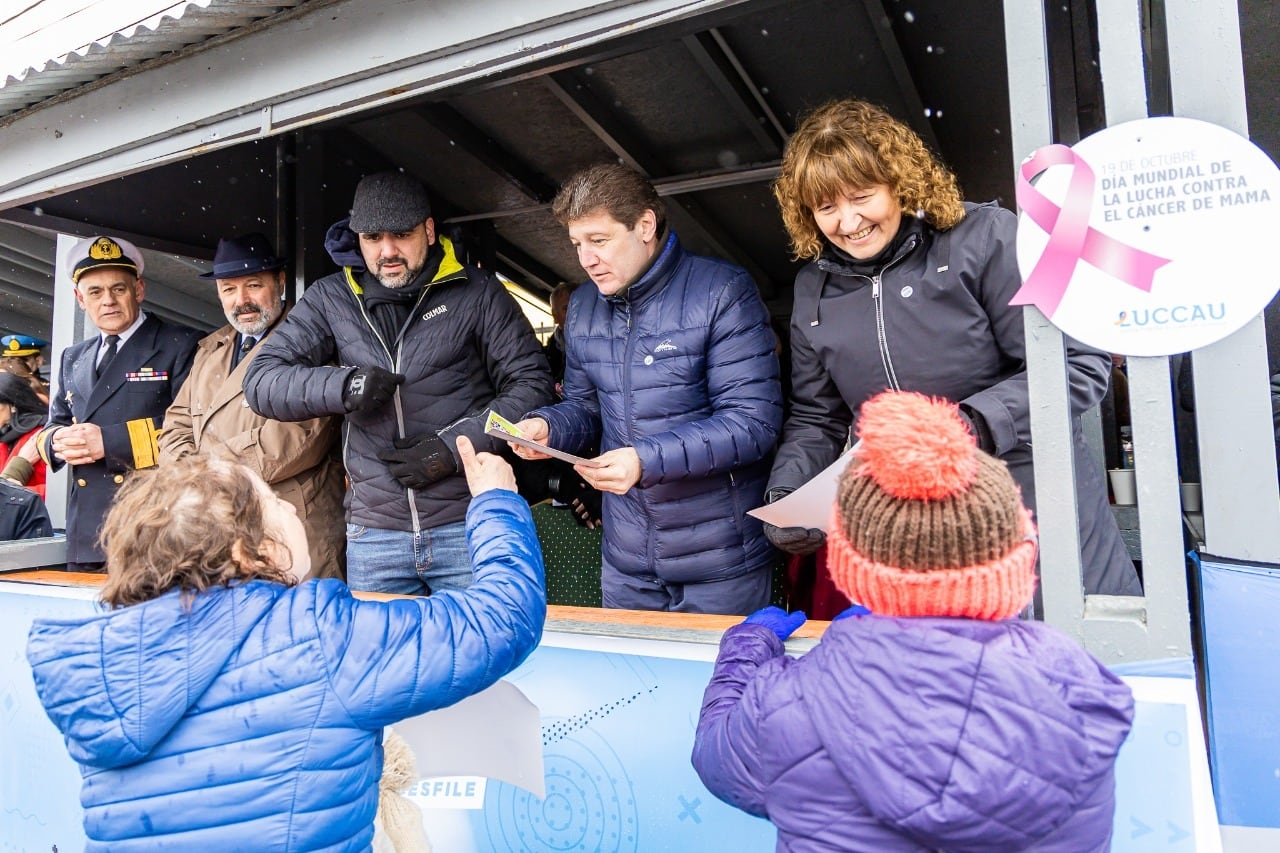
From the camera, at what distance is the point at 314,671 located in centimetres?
141

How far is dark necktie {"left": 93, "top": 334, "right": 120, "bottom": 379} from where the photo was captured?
3926mm

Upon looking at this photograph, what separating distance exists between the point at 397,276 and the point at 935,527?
2.36 m

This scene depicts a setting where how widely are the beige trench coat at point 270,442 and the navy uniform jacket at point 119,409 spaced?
213 millimetres

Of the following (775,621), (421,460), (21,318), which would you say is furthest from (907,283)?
(21,318)

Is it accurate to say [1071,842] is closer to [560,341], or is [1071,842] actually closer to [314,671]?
[314,671]

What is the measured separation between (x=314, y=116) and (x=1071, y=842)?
2589 mm

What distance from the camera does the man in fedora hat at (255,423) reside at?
3322 millimetres

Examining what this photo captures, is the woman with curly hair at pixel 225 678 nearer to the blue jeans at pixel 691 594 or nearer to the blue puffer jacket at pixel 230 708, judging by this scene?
the blue puffer jacket at pixel 230 708

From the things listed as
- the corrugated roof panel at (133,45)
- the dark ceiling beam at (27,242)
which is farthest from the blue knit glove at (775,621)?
the dark ceiling beam at (27,242)

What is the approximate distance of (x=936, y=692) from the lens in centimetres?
110

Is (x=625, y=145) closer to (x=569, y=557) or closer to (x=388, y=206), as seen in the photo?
(x=388, y=206)

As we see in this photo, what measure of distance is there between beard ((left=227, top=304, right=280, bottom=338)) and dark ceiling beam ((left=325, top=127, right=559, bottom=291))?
1.26 meters

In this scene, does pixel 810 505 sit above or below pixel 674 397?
below

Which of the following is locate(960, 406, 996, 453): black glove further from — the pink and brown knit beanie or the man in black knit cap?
the man in black knit cap
